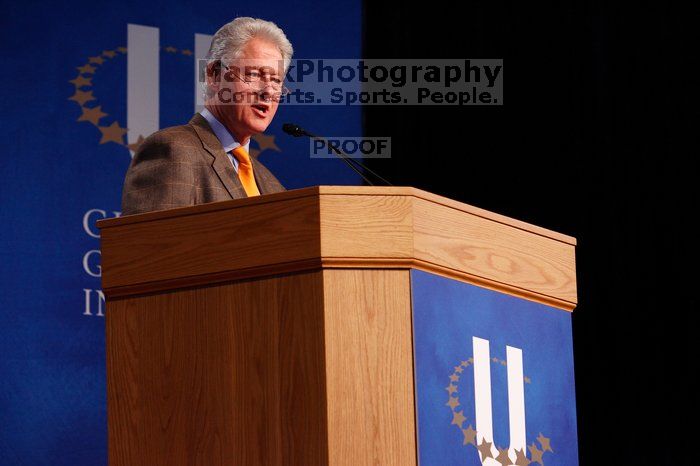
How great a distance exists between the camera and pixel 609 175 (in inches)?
145

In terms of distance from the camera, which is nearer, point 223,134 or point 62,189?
point 223,134

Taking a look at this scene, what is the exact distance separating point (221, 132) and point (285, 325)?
37.8 inches

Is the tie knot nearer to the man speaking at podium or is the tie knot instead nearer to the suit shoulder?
the man speaking at podium

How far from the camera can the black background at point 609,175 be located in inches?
137

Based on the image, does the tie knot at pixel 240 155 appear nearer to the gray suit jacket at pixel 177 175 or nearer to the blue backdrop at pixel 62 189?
the gray suit jacket at pixel 177 175

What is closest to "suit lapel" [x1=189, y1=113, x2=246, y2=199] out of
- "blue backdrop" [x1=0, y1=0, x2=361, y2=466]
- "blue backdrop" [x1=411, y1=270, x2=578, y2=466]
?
"blue backdrop" [x1=411, y1=270, x2=578, y2=466]

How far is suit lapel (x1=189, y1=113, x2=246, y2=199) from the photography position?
2.44 metres

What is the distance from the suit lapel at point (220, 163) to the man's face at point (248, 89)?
0.10 m

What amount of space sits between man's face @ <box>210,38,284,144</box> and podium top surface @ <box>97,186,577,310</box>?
0.72 meters

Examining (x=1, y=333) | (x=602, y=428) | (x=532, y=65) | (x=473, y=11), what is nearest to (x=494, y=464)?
(x=602, y=428)

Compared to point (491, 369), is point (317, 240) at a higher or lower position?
higher

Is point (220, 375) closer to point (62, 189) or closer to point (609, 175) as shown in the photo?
point (62, 189)

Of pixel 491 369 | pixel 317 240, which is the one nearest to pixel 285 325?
pixel 317 240

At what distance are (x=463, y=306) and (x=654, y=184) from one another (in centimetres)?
179
